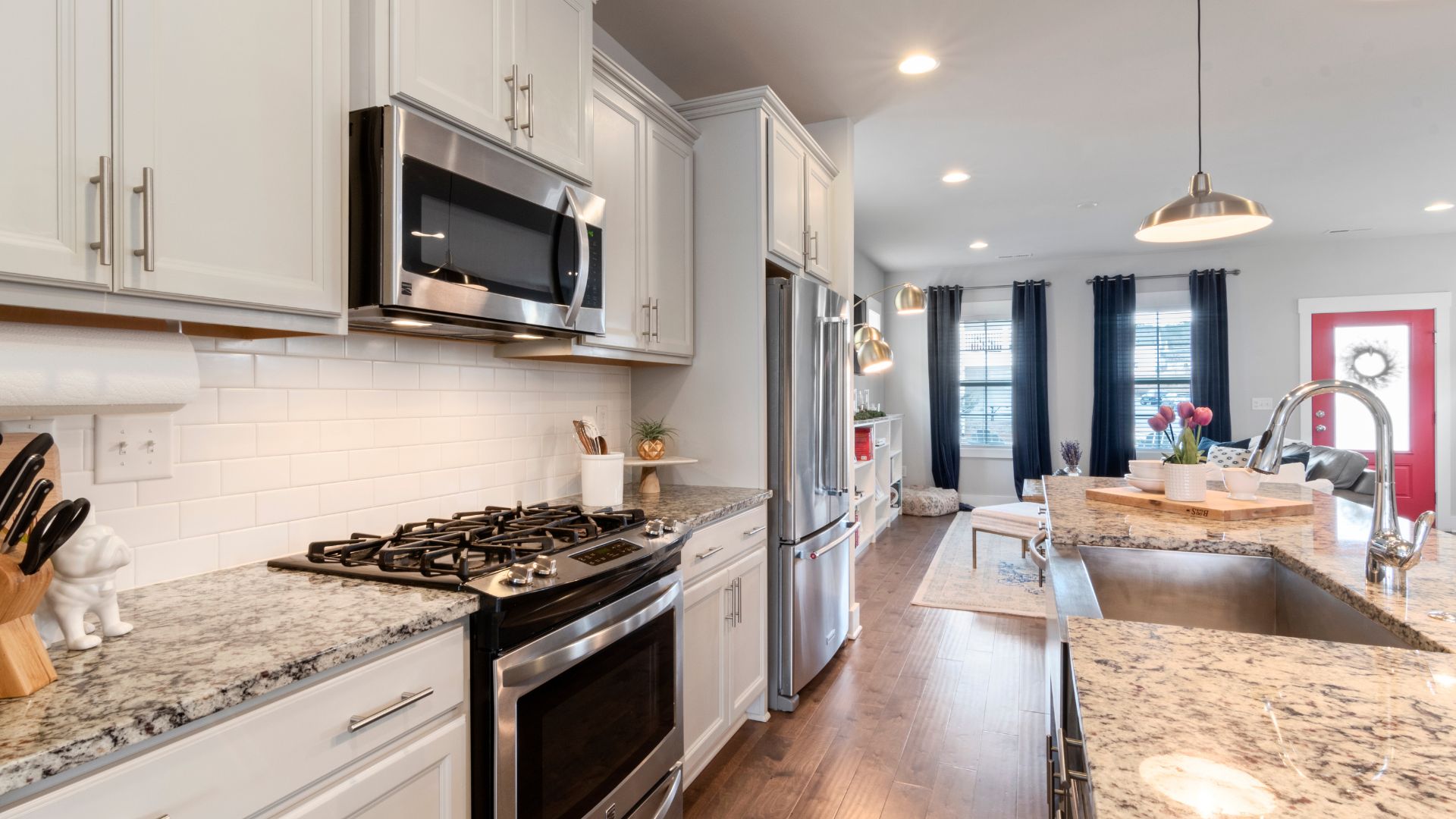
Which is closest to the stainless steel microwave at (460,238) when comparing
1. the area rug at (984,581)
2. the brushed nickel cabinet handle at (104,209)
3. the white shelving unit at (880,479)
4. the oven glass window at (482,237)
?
the oven glass window at (482,237)

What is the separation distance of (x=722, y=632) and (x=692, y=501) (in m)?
0.43

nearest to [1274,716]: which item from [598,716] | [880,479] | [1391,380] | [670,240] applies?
[598,716]

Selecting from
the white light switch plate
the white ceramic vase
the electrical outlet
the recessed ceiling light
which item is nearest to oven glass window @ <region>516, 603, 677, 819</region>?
the white light switch plate

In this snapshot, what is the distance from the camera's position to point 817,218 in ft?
11.1

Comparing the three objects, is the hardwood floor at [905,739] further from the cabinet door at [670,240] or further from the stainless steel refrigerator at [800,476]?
the cabinet door at [670,240]

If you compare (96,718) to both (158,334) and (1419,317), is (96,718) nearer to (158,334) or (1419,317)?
(158,334)

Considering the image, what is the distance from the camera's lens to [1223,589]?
65.2 inches

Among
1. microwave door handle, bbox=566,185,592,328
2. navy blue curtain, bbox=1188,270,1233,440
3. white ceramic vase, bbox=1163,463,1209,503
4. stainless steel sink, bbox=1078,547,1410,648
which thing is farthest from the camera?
navy blue curtain, bbox=1188,270,1233,440

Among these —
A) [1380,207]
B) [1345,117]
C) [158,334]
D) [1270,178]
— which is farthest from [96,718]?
[1380,207]

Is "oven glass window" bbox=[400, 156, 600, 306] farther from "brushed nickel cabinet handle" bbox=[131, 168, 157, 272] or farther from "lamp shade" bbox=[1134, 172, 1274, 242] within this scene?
"lamp shade" bbox=[1134, 172, 1274, 242]

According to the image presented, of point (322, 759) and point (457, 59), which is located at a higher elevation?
point (457, 59)

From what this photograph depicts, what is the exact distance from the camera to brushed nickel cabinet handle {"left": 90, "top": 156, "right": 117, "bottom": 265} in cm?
104

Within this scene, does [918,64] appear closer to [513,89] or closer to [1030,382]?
[513,89]

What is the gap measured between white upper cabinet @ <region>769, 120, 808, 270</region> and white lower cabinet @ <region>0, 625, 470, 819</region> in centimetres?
201
